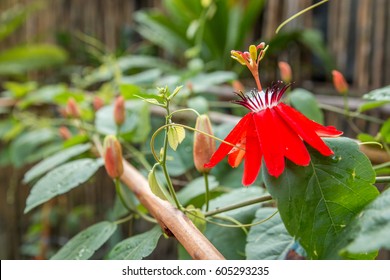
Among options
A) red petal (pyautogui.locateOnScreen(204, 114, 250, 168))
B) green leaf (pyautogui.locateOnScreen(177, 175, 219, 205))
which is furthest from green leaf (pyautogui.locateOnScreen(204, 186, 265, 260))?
red petal (pyautogui.locateOnScreen(204, 114, 250, 168))

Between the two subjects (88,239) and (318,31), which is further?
(318,31)

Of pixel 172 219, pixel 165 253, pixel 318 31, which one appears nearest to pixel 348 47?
pixel 318 31

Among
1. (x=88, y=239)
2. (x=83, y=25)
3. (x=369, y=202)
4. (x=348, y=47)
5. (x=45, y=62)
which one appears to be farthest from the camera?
(x=83, y=25)

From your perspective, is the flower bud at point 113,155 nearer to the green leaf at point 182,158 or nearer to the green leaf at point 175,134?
the green leaf at point 175,134

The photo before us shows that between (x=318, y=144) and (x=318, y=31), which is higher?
(x=318, y=31)

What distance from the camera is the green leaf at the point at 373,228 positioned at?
0.22 metres

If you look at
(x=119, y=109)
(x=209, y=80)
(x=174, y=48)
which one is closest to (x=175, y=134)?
(x=119, y=109)

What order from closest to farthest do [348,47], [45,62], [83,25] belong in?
[348,47] < [45,62] < [83,25]

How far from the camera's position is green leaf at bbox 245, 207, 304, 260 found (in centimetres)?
37

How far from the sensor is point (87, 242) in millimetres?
445

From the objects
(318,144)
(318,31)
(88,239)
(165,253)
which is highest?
(318,31)
